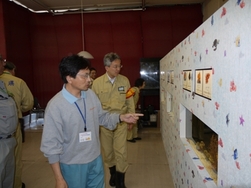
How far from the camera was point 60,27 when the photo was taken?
708 cm

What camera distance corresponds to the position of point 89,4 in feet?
20.8

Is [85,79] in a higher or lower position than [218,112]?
higher

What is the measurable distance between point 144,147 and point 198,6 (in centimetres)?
468

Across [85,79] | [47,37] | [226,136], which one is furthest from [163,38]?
[226,136]

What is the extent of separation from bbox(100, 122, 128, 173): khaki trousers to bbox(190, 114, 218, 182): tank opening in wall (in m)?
0.90

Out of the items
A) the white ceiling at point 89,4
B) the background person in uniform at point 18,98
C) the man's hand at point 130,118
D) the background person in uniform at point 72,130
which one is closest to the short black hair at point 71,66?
the background person in uniform at point 72,130

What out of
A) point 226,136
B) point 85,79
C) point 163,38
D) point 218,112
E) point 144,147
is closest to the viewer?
point 226,136

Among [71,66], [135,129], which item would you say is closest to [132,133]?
[135,129]

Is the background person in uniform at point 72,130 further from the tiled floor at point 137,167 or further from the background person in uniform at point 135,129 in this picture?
the background person in uniform at point 135,129

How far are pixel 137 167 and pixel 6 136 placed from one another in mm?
2128

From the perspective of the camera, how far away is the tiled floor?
116 inches

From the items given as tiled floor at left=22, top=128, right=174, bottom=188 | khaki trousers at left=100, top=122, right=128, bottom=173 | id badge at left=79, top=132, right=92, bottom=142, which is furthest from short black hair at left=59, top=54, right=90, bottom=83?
tiled floor at left=22, top=128, right=174, bottom=188

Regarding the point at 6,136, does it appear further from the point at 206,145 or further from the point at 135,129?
the point at 135,129

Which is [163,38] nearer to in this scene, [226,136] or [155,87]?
[155,87]
